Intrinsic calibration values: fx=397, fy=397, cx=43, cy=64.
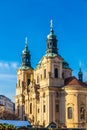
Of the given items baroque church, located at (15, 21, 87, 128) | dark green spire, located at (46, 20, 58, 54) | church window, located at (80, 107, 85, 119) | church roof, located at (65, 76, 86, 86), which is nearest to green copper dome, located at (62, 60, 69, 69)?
baroque church, located at (15, 21, 87, 128)

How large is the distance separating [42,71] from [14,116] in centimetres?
1375

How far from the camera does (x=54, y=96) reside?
76.4 m

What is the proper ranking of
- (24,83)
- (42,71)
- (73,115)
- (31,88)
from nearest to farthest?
1. (73,115)
2. (42,71)
3. (31,88)
4. (24,83)

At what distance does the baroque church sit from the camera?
75.2 meters

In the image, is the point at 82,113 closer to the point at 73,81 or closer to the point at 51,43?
the point at 73,81

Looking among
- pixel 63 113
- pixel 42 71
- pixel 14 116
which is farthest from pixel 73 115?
pixel 14 116

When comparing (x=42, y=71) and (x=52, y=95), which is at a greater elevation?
(x=42, y=71)

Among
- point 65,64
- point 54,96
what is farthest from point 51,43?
point 54,96

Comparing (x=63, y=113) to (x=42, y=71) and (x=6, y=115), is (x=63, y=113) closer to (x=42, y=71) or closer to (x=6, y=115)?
(x=42, y=71)

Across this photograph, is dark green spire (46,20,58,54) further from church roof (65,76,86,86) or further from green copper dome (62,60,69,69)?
green copper dome (62,60,69,69)

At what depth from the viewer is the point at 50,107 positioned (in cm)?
7531

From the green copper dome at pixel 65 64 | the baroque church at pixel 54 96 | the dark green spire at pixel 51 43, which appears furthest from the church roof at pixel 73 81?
the green copper dome at pixel 65 64

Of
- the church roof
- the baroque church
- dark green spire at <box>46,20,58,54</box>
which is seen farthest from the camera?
dark green spire at <box>46,20,58,54</box>

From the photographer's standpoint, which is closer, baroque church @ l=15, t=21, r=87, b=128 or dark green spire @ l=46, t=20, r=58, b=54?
baroque church @ l=15, t=21, r=87, b=128
